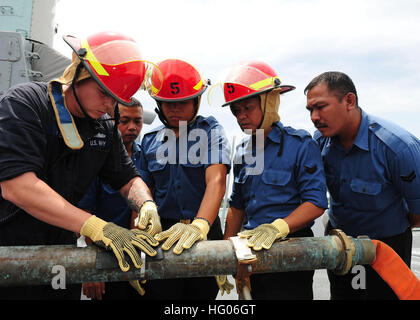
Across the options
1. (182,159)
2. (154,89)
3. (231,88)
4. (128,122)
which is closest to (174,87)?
(154,89)

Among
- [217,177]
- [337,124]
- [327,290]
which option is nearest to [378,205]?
[337,124]

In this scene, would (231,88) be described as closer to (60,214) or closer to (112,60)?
(112,60)

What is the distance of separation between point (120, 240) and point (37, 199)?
0.49 metres

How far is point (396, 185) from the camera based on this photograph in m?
2.61

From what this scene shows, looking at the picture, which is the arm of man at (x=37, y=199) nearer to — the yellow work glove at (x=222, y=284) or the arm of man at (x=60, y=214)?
the arm of man at (x=60, y=214)

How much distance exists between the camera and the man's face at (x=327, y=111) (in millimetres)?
2727

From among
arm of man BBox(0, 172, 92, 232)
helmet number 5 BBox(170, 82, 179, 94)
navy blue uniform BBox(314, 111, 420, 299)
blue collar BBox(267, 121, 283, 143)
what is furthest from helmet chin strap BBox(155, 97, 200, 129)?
arm of man BBox(0, 172, 92, 232)

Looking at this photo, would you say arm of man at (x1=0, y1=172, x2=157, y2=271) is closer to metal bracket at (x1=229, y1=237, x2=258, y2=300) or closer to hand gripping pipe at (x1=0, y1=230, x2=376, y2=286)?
hand gripping pipe at (x1=0, y1=230, x2=376, y2=286)

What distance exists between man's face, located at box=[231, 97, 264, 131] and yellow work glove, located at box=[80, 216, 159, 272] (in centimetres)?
141

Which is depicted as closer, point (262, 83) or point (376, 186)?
point (376, 186)

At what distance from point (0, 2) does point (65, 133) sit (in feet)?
14.2

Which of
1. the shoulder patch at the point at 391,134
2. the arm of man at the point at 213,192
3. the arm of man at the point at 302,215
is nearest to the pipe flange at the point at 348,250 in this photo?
the arm of man at the point at 302,215

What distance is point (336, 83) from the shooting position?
276 cm

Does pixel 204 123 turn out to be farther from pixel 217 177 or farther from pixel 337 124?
pixel 337 124
